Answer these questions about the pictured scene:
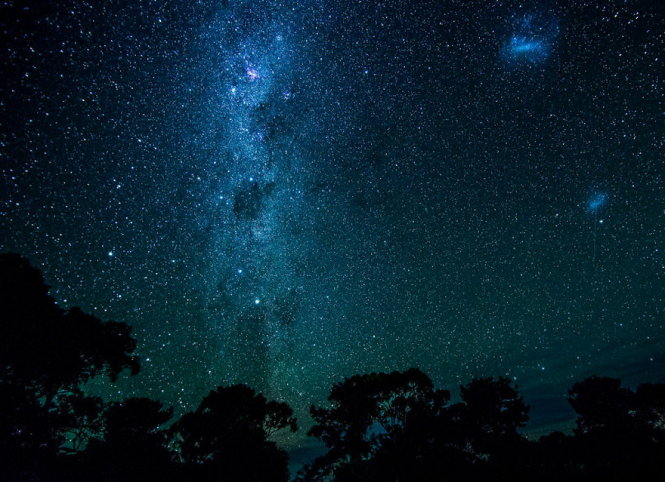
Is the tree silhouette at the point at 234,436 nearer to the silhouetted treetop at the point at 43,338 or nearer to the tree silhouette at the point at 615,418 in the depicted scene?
the silhouetted treetop at the point at 43,338

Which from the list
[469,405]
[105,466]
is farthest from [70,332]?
[469,405]

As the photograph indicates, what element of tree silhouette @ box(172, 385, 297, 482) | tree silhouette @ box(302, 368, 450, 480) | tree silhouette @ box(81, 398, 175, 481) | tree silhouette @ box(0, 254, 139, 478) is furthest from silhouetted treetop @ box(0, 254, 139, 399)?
tree silhouette @ box(302, 368, 450, 480)

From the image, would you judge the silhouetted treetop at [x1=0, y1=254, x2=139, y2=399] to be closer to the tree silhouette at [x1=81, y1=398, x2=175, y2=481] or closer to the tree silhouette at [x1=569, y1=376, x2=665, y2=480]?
the tree silhouette at [x1=81, y1=398, x2=175, y2=481]

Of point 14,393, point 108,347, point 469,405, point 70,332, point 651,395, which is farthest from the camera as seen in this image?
point 651,395

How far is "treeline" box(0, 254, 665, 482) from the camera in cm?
992

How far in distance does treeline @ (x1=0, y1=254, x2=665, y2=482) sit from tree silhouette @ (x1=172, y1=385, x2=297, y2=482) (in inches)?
2.0

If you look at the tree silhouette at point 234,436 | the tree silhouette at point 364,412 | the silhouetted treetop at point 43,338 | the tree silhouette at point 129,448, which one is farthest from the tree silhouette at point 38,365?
the tree silhouette at point 364,412

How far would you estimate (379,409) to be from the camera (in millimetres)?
17422

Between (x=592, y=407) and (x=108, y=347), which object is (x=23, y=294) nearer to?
(x=108, y=347)

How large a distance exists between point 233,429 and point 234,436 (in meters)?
0.42

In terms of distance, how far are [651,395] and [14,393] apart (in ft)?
134

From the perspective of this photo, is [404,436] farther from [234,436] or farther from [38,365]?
[38,365]

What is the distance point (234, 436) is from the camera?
15430 mm

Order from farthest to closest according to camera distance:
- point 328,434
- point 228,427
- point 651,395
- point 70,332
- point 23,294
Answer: point 651,395 → point 328,434 → point 228,427 → point 70,332 → point 23,294
